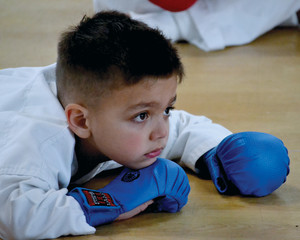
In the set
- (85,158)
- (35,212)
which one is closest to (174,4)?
(85,158)

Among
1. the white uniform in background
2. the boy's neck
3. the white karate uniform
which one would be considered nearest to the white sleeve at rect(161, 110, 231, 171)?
the white karate uniform

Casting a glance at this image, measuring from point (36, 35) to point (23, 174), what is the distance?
3.71 ft

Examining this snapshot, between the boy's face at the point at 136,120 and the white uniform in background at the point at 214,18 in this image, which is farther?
the white uniform in background at the point at 214,18

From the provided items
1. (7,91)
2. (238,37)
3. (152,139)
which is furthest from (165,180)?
(238,37)

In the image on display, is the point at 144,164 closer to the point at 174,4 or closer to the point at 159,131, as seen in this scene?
the point at 159,131

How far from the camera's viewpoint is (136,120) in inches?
34.0

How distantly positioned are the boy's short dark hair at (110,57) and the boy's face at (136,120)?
19mm

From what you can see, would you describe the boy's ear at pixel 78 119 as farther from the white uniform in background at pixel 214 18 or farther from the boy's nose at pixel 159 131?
the white uniform in background at pixel 214 18

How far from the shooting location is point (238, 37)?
67.8 inches

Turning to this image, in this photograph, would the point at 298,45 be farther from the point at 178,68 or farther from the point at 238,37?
the point at 178,68

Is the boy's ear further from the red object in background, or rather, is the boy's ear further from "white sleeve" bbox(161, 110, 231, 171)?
the red object in background

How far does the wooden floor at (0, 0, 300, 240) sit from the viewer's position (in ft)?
2.85

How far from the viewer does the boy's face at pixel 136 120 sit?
840 mm

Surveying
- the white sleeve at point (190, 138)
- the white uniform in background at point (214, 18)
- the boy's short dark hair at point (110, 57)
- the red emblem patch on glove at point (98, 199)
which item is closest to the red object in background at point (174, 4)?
the white uniform in background at point (214, 18)
